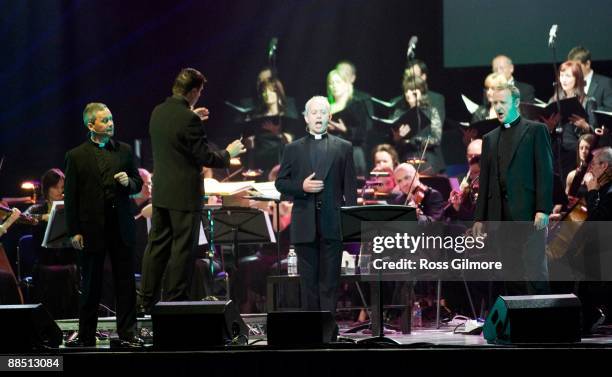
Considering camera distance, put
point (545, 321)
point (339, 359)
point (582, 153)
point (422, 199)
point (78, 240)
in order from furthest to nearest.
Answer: point (582, 153) → point (422, 199) → point (78, 240) → point (545, 321) → point (339, 359)

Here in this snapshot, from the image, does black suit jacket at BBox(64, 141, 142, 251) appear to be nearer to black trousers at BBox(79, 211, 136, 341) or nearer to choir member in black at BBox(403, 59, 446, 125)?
black trousers at BBox(79, 211, 136, 341)

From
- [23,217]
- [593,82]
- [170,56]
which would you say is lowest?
[23,217]

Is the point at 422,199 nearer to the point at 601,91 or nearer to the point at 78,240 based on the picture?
the point at 601,91

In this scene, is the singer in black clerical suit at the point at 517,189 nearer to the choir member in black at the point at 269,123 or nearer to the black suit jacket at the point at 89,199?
the black suit jacket at the point at 89,199

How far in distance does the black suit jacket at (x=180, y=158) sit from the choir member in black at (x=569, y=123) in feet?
17.0

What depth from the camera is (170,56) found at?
38.0ft

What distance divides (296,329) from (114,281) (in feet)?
5.88

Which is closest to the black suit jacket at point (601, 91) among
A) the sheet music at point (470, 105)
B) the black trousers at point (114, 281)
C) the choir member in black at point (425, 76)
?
the sheet music at point (470, 105)

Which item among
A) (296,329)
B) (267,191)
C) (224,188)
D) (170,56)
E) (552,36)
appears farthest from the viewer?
(170,56)

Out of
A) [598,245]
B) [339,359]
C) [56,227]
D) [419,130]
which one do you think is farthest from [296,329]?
[419,130]

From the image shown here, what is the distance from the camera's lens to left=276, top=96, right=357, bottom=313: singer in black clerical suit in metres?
6.72

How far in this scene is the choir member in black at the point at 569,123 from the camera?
10203 millimetres

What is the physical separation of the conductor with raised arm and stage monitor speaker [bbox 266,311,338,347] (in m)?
1.48

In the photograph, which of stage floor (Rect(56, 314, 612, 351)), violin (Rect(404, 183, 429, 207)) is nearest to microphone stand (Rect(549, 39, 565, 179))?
violin (Rect(404, 183, 429, 207))
